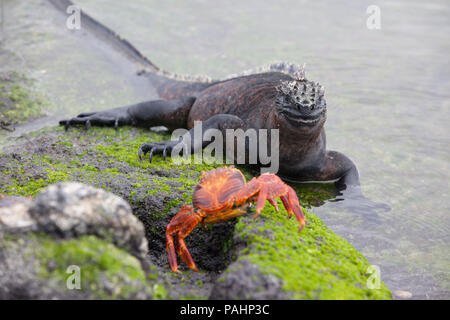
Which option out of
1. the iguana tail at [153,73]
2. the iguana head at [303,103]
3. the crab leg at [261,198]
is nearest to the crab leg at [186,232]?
the crab leg at [261,198]

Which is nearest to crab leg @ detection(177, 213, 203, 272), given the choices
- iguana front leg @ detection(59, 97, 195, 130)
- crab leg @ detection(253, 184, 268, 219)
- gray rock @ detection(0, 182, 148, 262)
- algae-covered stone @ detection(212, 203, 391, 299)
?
algae-covered stone @ detection(212, 203, 391, 299)

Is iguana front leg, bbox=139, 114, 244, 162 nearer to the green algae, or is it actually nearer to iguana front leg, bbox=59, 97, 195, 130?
iguana front leg, bbox=59, 97, 195, 130

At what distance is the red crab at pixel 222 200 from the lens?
2.47 metres

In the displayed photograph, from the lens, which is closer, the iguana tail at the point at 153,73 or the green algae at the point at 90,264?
the green algae at the point at 90,264

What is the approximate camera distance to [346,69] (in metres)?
7.70

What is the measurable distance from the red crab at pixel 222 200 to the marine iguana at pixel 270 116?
141 cm

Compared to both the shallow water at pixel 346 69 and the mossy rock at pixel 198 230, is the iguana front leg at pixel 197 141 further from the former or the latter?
the shallow water at pixel 346 69

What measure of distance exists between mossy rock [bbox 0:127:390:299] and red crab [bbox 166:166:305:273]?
102 millimetres

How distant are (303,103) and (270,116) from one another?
22.3 inches

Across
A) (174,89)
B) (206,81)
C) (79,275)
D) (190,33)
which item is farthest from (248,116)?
(190,33)

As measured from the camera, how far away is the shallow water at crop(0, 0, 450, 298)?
3.97 m

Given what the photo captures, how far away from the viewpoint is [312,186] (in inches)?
178

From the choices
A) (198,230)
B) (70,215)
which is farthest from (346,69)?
(70,215)

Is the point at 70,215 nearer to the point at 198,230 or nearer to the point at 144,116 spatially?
the point at 198,230
